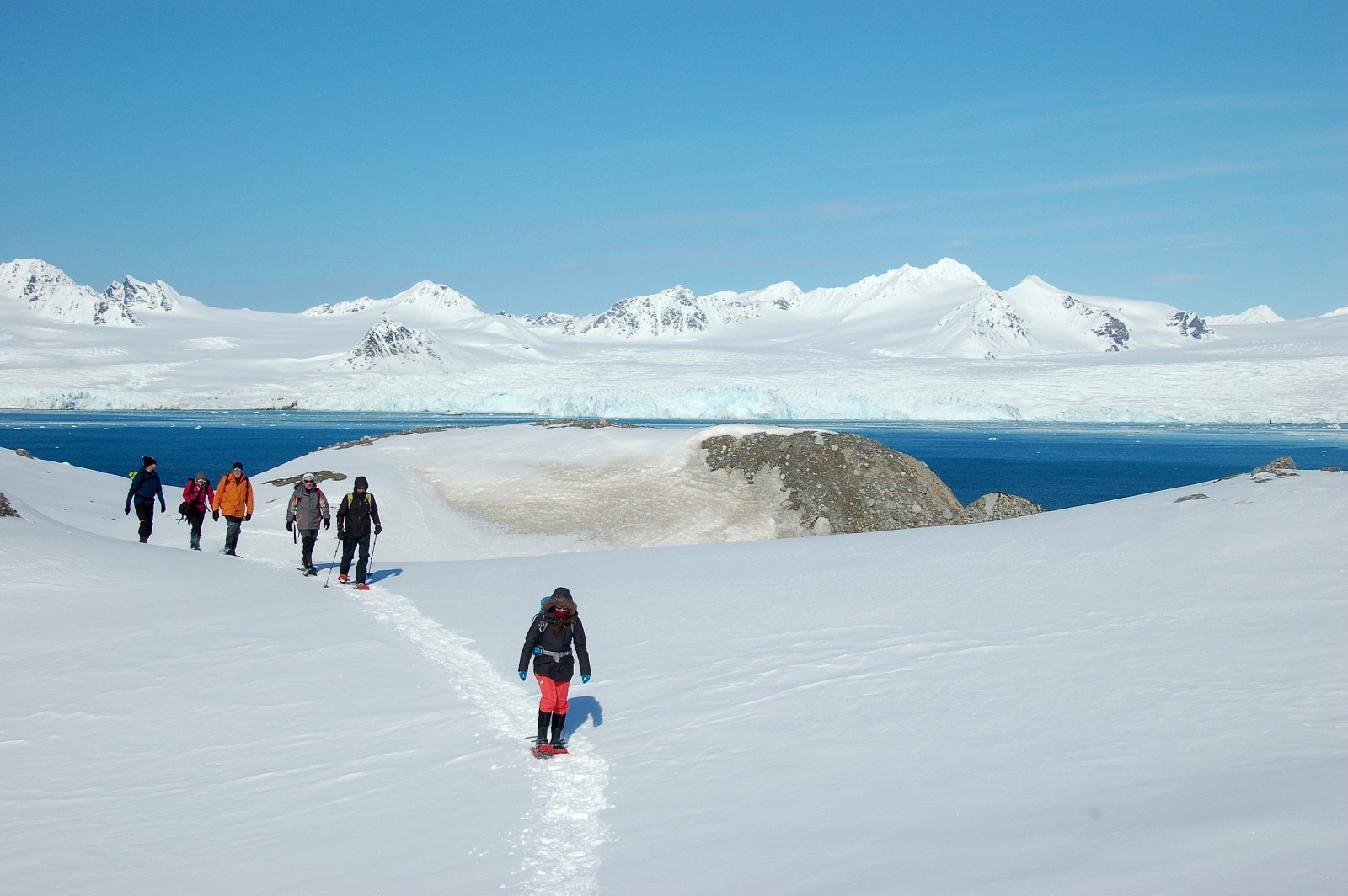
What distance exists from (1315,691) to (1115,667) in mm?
1540

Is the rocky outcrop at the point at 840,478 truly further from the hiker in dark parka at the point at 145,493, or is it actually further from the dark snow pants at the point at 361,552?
the hiker in dark parka at the point at 145,493

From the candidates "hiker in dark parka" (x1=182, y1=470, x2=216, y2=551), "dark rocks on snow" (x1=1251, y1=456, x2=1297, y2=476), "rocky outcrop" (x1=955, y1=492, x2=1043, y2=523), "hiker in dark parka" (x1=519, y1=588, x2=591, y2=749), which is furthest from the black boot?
"rocky outcrop" (x1=955, y1=492, x2=1043, y2=523)

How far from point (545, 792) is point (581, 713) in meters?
2.08

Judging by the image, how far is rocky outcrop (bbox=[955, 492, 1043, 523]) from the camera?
29.2 metres

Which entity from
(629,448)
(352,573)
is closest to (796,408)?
(629,448)

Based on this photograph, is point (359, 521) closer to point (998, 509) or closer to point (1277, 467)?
point (1277, 467)

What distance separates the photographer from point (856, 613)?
11.6 m

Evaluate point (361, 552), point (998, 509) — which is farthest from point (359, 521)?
point (998, 509)

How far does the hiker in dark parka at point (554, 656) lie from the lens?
820 centimetres

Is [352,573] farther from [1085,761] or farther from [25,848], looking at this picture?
[1085,761]

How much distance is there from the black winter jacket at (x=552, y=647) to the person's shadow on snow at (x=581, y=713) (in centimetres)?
58

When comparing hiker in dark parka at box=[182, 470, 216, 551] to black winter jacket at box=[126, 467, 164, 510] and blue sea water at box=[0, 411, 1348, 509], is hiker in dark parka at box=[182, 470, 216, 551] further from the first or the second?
blue sea water at box=[0, 411, 1348, 509]

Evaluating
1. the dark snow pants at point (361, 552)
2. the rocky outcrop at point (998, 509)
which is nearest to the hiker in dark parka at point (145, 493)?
the dark snow pants at point (361, 552)

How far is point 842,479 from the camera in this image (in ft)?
105
